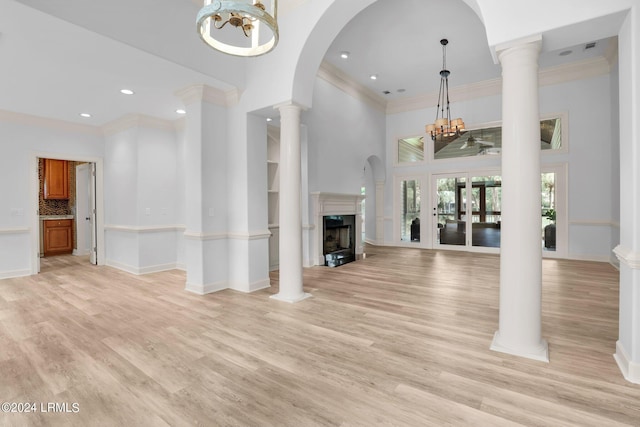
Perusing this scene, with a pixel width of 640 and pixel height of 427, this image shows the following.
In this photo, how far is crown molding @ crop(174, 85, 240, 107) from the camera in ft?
13.6

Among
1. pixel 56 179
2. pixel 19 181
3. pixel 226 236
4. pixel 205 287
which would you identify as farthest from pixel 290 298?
pixel 56 179

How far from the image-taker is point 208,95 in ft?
13.8

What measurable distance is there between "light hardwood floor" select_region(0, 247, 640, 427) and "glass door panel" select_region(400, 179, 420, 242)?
4.36 meters

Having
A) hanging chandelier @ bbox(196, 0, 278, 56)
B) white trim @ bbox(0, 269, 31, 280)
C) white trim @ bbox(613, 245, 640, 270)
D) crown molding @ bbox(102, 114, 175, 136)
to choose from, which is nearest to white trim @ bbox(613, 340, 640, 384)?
white trim @ bbox(613, 245, 640, 270)

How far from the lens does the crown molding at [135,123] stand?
5.54 metres

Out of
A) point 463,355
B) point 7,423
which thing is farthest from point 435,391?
point 7,423

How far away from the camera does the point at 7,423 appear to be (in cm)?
168

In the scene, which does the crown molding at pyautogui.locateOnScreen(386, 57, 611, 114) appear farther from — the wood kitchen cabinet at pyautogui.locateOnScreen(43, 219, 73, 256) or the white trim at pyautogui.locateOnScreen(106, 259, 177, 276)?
the wood kitchen cabinet at pyautogui.locateOnScreen(43, 219, 73, 256)

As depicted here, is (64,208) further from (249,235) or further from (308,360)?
(308,360)

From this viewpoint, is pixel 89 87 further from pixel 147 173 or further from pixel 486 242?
pixel 486 242

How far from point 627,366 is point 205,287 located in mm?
4273

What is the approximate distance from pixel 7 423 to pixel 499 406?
9.23ft

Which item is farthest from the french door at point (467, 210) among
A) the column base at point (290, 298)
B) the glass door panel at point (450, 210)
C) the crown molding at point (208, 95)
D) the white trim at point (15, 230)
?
the white trim at point (15, 230)

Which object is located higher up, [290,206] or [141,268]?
[290,206]
